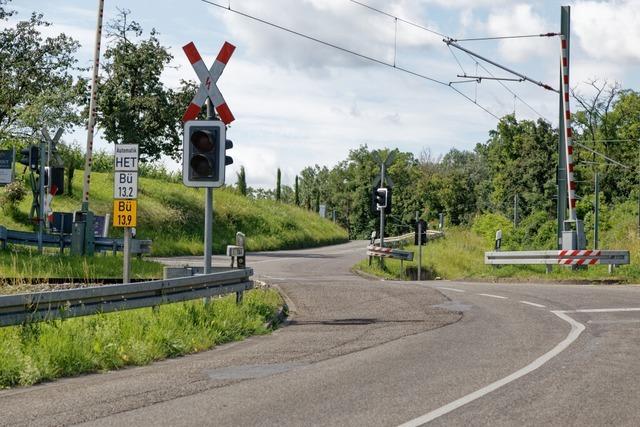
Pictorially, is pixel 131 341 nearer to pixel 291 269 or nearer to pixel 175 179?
pixel 291 269

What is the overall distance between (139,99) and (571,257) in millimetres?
29622

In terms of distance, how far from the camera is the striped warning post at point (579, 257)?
84.6 feet

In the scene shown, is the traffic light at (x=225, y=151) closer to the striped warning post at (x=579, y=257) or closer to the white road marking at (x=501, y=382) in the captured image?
the white road marking at (x=501, y=382)

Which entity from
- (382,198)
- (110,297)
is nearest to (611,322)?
(110,297)

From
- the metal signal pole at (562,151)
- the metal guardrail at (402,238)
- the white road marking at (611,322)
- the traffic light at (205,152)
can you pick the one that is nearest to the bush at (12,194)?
the metal guardrail at (402,238)

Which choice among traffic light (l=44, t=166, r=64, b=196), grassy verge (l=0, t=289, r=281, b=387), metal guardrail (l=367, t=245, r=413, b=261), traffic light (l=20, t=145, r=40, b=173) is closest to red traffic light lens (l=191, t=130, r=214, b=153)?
grassy verge (l=0, t=289, r=281, b=387)

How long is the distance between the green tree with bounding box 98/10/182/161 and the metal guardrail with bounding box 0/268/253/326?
120ft

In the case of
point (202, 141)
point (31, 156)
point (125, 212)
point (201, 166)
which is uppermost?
point (31, 156)

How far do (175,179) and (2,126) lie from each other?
59.6ft

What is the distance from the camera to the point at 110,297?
38.1 feet

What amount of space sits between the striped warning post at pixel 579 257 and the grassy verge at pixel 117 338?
14415mm

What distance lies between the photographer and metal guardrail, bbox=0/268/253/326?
1017cm

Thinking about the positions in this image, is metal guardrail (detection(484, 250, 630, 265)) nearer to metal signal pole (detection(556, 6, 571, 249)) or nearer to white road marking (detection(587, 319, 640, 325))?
metal signal pole (detection(556, 6, 571, 249))

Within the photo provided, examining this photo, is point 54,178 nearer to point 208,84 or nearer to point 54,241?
point 54,241
